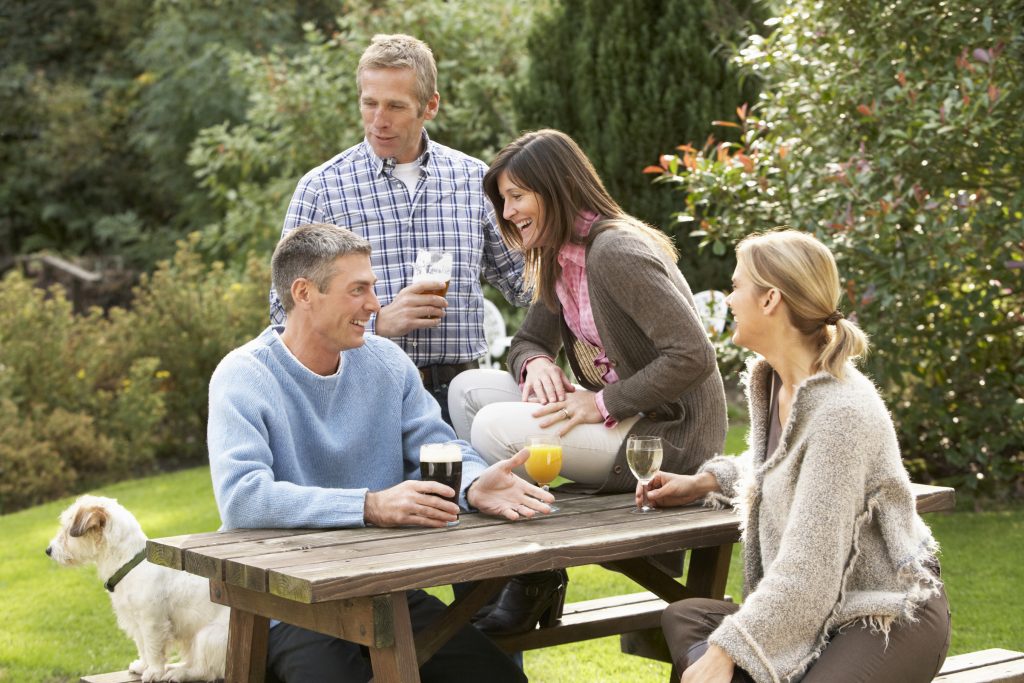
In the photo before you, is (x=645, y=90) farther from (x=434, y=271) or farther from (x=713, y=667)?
(x=713, y=667)

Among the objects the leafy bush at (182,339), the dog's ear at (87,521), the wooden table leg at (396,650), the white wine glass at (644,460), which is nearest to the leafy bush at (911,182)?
the white wine glass at (644,460)

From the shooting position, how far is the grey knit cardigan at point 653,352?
11.3 feet

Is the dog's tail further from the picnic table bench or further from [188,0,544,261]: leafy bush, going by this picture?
[188,0,544,261]: leafy bush

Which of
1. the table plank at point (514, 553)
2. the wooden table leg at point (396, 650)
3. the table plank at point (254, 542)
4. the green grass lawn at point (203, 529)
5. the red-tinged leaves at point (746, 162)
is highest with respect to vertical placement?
the red-tinged leaves at point (746, 162)

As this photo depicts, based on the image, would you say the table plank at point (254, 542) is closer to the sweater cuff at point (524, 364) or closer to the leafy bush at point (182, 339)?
the sweater cuff at point (524, 364)

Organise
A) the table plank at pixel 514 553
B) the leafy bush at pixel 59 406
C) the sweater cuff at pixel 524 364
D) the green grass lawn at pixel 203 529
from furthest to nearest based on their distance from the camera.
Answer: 1. the leafy bush at pixel 59 406
2. the green grass lawn at pixel 203 529
3. the sweater cuff at pixel 524 364
4. the table plank at pixel 514 553

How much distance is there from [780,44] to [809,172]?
0.79 meters

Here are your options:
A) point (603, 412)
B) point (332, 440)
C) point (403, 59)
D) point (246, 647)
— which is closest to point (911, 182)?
point (403, 59)

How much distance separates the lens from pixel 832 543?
2670 millimetres

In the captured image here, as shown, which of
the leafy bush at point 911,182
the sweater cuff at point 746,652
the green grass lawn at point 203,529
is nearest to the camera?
the sweater cuff at point 746,652

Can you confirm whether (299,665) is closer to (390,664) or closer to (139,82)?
(390,664)

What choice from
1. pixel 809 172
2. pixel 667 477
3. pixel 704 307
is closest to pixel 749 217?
pixel 809 172

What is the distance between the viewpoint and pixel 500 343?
330 inches

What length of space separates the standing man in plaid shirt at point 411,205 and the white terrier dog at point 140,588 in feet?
3.40
